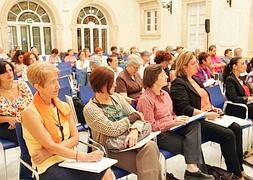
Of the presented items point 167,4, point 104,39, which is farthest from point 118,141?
point 104,39

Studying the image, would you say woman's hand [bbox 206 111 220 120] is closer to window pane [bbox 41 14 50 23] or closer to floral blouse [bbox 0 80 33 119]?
floral blouse [bbox 0 80 33 119]

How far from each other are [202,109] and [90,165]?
5.15 feet

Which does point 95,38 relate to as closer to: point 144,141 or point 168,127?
point 168,127

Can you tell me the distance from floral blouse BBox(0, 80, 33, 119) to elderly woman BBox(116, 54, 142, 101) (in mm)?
1068

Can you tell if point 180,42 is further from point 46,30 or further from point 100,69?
point 100,69

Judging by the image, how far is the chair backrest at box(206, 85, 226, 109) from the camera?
3531 millimetres

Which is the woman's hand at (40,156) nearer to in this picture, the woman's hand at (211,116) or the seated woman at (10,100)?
the seated woman at (10,100)

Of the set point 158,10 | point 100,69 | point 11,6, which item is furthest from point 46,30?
point 100,69

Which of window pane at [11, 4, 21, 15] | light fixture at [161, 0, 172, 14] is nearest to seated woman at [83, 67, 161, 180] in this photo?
light fixture at [161, 0, 172, 14]

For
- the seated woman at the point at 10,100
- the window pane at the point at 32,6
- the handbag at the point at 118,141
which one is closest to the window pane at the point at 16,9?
the window pane at the point at 32,6

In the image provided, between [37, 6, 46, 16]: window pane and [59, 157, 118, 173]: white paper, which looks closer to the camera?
[59, 157, 118, 173]: white paper

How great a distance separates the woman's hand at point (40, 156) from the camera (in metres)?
1.86

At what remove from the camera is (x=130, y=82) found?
3.54 m

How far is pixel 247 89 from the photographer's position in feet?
12.5
